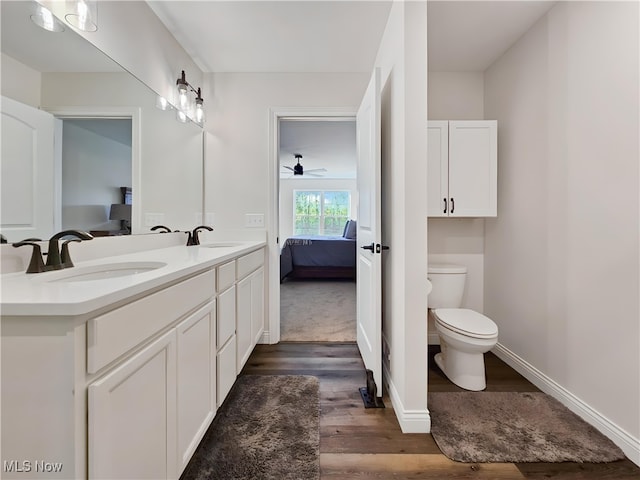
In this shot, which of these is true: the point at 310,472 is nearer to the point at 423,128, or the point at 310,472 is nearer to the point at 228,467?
the point at 228,467

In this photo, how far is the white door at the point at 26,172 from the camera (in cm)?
98

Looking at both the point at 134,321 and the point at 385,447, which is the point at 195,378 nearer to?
the point at 134,321

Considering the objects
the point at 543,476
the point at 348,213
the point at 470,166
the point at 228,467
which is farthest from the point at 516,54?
the point at 348,213

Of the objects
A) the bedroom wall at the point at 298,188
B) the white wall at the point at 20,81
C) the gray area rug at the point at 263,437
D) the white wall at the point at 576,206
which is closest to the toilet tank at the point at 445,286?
the white wall at the point at 576,206

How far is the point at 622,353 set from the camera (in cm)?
135

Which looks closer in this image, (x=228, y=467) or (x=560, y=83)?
(x=228, y=467)

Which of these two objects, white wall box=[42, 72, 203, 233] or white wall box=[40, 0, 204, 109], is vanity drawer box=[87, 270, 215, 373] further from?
white wall box=[40, 0, 204, 109]

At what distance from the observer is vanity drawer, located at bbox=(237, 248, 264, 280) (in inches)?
68.9

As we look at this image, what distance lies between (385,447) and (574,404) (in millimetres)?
1145

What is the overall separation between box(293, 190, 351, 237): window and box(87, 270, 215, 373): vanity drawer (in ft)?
24.2

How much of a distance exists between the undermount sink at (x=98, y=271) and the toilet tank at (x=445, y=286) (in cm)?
185

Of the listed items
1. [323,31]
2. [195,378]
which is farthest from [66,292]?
[323,31]

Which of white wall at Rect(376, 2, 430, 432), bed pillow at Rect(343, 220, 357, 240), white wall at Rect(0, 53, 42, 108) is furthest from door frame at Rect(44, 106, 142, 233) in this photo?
bed pillow at Rect(343, 220, 357, 240)

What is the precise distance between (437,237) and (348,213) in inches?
240
